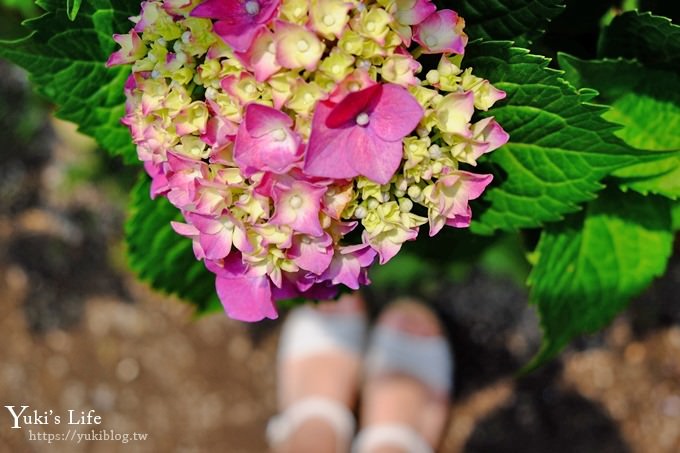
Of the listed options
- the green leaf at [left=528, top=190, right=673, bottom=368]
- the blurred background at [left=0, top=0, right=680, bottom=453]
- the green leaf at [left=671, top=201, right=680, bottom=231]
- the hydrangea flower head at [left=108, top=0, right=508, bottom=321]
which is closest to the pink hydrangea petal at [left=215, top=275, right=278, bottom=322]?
the hydrangea flower head at [left=108, top=0, right=508, bottom=321]

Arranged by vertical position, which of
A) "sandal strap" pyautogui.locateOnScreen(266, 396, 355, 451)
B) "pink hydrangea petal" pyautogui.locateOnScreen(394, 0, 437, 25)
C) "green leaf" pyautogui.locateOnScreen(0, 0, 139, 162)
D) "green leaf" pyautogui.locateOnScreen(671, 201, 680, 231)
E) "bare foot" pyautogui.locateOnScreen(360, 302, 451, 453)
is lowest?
"sandal strap" pyautogui.locateOnScreen(266, 396, 355, 451)

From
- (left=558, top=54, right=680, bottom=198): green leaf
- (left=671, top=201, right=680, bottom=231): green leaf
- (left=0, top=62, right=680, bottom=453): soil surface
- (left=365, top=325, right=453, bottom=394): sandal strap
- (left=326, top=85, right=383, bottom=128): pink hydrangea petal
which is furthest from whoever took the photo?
(left=365, top=325, right=453, bottom=394): sandal strap

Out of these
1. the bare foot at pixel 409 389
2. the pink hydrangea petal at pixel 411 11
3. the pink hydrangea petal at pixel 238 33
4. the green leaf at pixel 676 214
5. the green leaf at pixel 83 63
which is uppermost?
the pink hydrangea petal at pixel 411 11

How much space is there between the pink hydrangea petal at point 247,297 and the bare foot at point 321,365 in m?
1.14

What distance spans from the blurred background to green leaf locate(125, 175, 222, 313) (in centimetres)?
84

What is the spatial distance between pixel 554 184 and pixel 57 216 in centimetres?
142

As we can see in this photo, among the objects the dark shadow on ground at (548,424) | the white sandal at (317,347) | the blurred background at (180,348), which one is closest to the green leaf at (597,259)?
the blurred background at (180,348)

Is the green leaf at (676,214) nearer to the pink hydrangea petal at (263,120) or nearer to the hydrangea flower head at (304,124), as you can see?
the hydrangea flower head at (304,124)

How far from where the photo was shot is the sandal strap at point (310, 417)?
182 cm

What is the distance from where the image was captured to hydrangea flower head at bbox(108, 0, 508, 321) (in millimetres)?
A: 573

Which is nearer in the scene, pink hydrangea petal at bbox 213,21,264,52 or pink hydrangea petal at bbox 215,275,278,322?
pink hydrangea petal at bbox 213,21,264,52

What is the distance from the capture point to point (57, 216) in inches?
74.9

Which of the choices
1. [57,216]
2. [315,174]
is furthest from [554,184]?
[57,216]

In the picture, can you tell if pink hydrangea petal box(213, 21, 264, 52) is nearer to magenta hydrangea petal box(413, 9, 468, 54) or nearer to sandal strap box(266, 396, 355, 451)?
magenta hydrangea petal box(413, 9, 468, 54)
